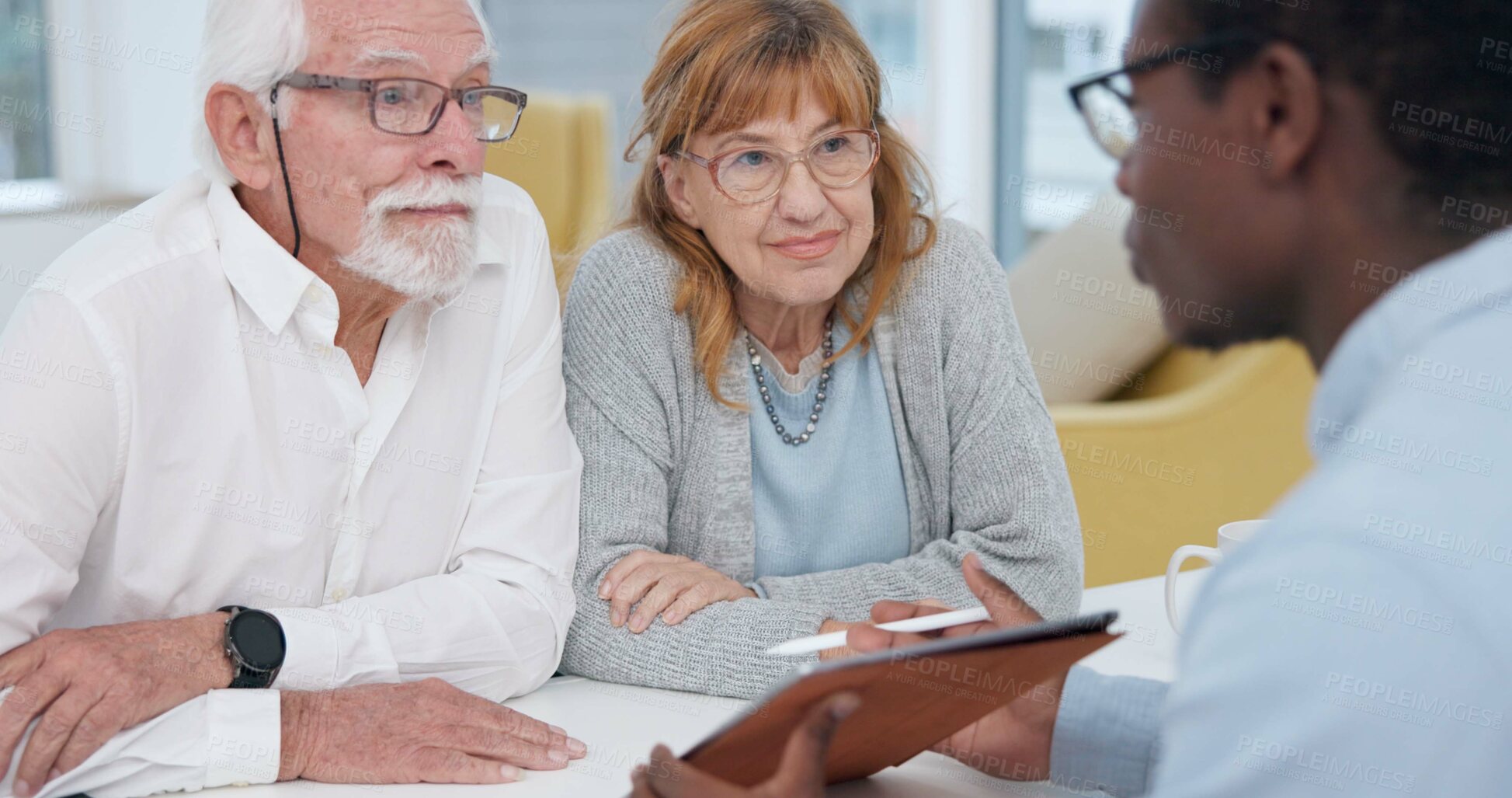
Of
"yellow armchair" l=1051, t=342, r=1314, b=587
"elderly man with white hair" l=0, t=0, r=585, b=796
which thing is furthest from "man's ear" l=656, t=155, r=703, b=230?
"yellow armchair" l=1051, t=342, r=1314, b=587

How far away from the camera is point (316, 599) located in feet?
4.66

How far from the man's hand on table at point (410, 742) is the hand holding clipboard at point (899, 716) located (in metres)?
0.29

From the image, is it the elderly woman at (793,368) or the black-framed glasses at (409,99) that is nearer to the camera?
the black-framed glasses at (409,99)

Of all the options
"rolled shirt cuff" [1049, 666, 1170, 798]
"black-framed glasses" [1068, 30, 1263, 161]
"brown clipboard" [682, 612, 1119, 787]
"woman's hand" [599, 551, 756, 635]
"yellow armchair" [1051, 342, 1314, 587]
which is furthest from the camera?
"yellow armchair" [1051, 342, 1314, 587]

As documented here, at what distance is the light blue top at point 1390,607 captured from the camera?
55cm

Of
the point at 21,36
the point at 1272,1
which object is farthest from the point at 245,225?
the point at 21,36

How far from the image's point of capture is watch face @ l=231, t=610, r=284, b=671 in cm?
122

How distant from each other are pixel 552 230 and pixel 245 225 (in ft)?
8.48

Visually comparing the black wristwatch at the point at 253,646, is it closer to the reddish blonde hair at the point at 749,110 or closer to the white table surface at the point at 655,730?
the white table surface at the point at 655,730

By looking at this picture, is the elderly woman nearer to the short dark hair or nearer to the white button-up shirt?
the white button-up shirt

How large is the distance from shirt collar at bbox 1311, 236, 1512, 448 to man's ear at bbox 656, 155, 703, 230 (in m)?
1.16

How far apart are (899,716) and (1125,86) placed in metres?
0.44

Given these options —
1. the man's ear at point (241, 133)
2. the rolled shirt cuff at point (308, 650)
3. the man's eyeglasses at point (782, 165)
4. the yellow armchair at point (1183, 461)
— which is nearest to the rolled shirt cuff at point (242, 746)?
the rolled shirt cuff at point (308, 650)

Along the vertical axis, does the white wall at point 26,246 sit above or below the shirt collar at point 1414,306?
below
